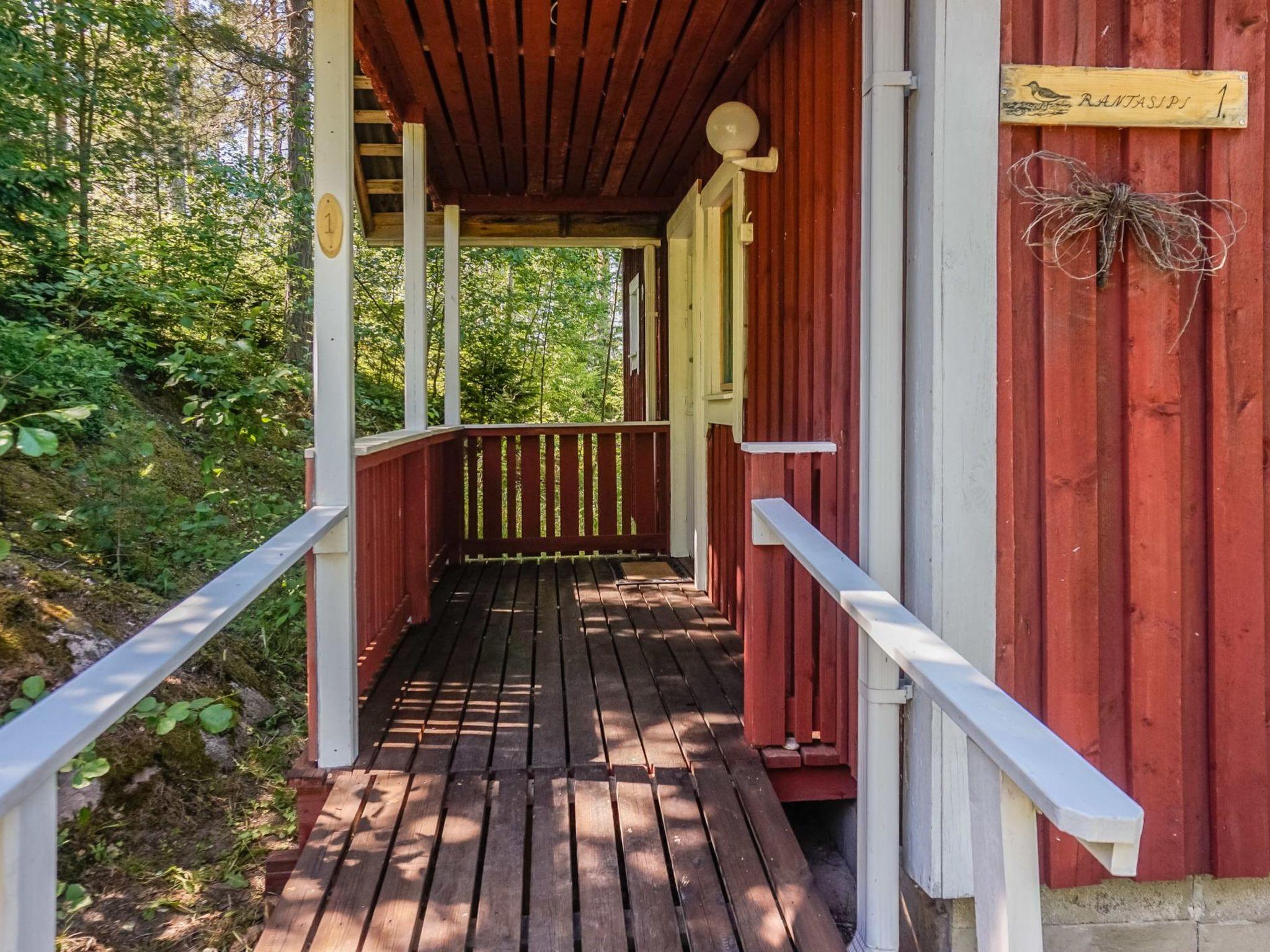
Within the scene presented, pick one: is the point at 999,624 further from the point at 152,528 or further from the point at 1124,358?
the point at 152,528

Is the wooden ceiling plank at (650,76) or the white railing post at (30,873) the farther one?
the wooden ceiling plank at (650,76)

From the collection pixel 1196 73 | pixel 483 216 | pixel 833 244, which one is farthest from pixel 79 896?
pixel 483 216

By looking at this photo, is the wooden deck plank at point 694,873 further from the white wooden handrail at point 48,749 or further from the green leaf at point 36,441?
the green leaf at point 36,441

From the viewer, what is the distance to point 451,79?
12.2 ft

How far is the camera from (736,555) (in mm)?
3912

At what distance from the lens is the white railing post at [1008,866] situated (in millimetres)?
1153

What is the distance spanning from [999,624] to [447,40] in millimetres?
2901

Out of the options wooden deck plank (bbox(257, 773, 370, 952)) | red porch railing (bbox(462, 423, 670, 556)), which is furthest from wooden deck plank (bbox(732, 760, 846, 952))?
red porch railing (bbox(462, 423, 670, 556))

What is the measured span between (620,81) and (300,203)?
5.70 meters

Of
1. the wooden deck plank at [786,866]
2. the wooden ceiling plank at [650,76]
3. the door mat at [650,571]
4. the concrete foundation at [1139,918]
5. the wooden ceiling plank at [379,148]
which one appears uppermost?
the wooden ceiling plank at [379,148]

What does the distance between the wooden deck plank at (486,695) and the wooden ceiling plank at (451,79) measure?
245 cm

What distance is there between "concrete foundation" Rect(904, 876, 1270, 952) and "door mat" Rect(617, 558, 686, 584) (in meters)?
3.07

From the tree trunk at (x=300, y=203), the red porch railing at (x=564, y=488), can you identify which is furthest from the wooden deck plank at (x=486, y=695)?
the tree trunk at (x=300, y=203)

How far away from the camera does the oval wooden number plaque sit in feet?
8.21
